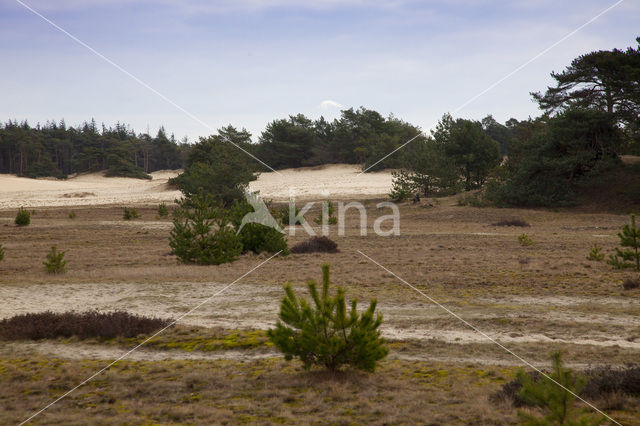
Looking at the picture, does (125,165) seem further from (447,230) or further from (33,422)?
(33,422)

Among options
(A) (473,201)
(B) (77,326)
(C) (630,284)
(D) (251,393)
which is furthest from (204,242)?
(A) (473,201)

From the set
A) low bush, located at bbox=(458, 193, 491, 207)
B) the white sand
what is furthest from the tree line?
low bush, located at bbox=(458, 193, 491, 207)

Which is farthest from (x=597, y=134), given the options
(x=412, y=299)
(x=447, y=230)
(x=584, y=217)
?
(x=412, y=299)

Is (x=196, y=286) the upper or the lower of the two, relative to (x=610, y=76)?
lower

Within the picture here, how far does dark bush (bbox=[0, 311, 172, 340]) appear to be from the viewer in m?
9.34

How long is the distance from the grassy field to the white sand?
3526cm

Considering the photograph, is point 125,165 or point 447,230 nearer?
point 447,230

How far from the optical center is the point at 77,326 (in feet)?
31.3

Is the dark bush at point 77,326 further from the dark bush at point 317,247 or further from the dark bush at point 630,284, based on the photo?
the dark bush at point 317,247

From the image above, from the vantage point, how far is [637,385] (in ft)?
19.6

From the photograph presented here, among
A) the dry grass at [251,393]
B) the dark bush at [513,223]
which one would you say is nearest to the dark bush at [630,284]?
the dry grass at [251,393]

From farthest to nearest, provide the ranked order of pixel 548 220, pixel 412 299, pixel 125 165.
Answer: pixel 125 165, pixel 548 220, pixel 412 299

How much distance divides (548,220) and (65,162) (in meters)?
102

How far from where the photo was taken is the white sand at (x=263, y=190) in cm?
5497
